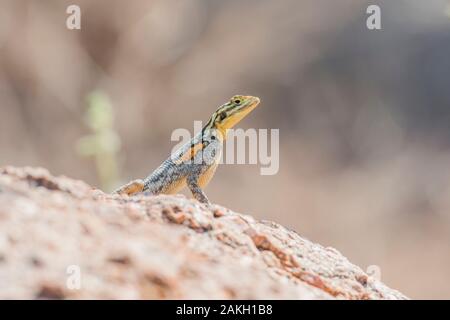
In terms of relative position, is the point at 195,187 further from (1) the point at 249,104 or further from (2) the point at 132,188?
(1) the point at 249,104

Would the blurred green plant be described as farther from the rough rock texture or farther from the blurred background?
the blurred background

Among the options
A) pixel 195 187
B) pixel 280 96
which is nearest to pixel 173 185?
pixel 195 187

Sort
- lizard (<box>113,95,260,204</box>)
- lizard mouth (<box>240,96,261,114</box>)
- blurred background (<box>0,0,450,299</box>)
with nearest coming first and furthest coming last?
lizard (<box>113,95,260,204</box>) → lizard mouth (<box>240,96,261,114</box>) → blurred background (<box>0,0,450,299</box>)

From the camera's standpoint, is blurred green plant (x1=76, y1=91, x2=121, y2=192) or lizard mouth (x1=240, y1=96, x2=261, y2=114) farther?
blurred green plant (x1=76, y1=91, x2=121, y2=192)

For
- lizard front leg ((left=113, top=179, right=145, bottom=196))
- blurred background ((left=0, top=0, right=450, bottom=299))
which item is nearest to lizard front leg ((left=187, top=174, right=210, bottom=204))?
lizard front leg ((left=113, top=179, right=145, bottom=196))

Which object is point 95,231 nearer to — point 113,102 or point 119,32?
point 113,102

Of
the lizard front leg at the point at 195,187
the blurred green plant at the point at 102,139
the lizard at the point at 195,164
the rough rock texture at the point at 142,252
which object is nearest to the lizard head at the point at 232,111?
the lizard at the point at 195,164

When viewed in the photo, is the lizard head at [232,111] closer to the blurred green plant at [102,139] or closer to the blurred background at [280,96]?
the blurred green plant at [102,139]
